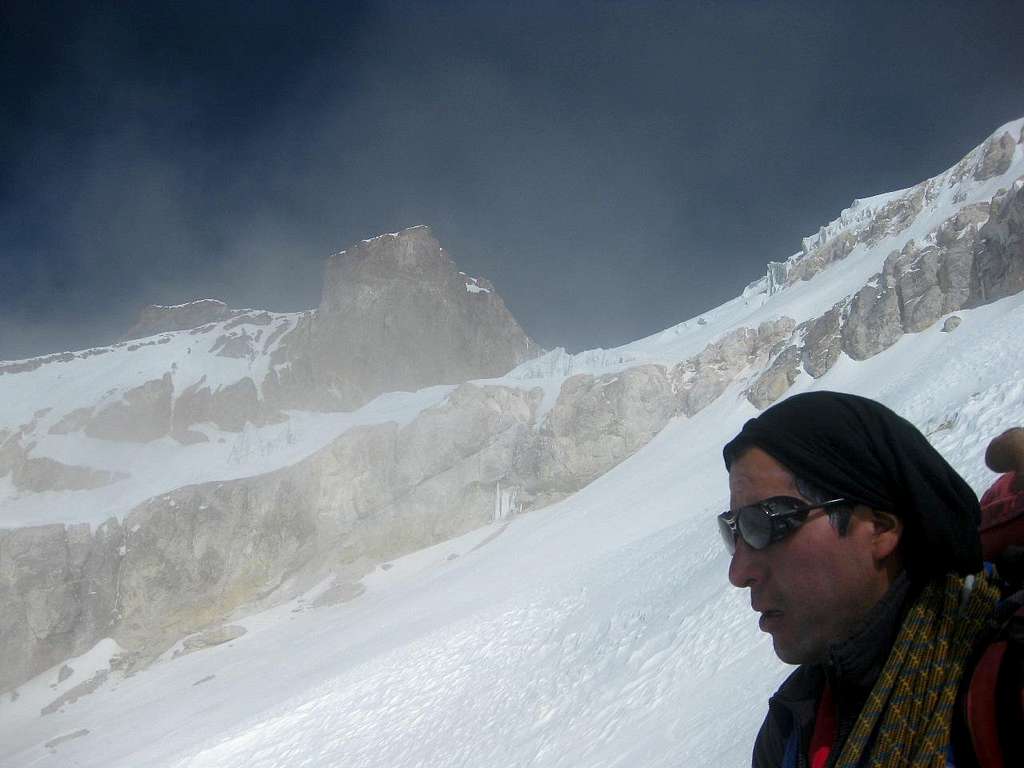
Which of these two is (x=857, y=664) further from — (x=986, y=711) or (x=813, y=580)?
(x=986, y=711)

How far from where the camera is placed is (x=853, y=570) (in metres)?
1.70

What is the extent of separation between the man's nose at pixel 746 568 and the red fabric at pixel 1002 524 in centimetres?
53

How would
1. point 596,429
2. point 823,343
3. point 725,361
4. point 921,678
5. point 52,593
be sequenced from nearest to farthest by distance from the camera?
point 921,678
point 823,343
point 596,429
point 725,361
point 52,593

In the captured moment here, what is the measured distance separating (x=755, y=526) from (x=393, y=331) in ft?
362

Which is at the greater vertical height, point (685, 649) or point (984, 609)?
point (984, 609)

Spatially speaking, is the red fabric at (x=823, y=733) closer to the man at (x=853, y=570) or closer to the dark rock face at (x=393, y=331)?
the man at (x=853, y=570)

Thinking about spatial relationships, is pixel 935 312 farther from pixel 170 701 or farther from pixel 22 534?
pixel 22 534

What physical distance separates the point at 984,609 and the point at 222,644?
66900mm

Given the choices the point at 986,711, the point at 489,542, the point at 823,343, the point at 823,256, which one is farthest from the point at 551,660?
the point at 823,256

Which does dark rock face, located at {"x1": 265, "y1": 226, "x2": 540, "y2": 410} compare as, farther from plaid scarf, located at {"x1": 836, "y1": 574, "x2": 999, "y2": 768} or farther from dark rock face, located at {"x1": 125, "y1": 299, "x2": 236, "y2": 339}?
plaid scarf, located at {"x1": 836, "y1": 574, "x2": 999, "y2": 768}

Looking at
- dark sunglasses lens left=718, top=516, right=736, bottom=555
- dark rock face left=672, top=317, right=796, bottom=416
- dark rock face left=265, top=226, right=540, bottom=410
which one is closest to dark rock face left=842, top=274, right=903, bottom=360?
dark rock face left=672, top=317, right=796, bottom=416

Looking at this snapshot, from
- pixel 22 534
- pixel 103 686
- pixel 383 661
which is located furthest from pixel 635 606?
pixel 22 534

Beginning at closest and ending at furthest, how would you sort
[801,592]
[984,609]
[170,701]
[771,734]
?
[984,609] < [801,592] < [771,734] < [170,701]

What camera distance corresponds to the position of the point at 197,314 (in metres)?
175
